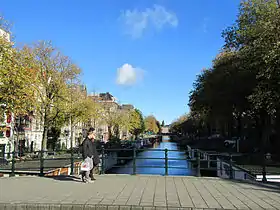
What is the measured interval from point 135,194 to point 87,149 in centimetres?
312

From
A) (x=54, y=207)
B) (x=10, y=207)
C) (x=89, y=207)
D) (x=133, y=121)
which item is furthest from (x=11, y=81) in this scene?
(x=133, y=121)

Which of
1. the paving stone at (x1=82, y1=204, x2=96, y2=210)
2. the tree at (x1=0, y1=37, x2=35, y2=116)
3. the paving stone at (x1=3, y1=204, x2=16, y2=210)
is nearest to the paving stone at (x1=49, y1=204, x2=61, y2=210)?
the paving stone at (x1=82, y1=204, x2=96, y2=210)

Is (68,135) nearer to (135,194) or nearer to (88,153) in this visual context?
(88,153)

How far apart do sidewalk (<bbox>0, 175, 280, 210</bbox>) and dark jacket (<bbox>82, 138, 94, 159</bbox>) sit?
99cm

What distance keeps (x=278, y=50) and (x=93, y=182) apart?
14.4 metres

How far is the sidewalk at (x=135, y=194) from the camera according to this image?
25.8ft

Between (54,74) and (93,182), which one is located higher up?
(54,74)

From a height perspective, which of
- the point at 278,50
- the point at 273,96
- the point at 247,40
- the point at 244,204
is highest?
the point at 247,40

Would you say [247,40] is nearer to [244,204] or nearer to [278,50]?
[278,50]

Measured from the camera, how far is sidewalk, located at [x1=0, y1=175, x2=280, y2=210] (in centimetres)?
788

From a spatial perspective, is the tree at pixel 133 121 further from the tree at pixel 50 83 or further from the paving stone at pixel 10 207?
the paving stone at pixel 10 207

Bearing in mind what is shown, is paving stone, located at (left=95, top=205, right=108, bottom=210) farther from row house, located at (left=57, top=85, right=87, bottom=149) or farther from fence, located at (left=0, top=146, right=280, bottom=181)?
row house, located at (left=57, top=85, right=87, bottom=149)

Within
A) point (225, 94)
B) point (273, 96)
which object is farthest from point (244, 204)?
point (225, 94)

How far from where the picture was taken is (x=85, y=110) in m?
41.3
